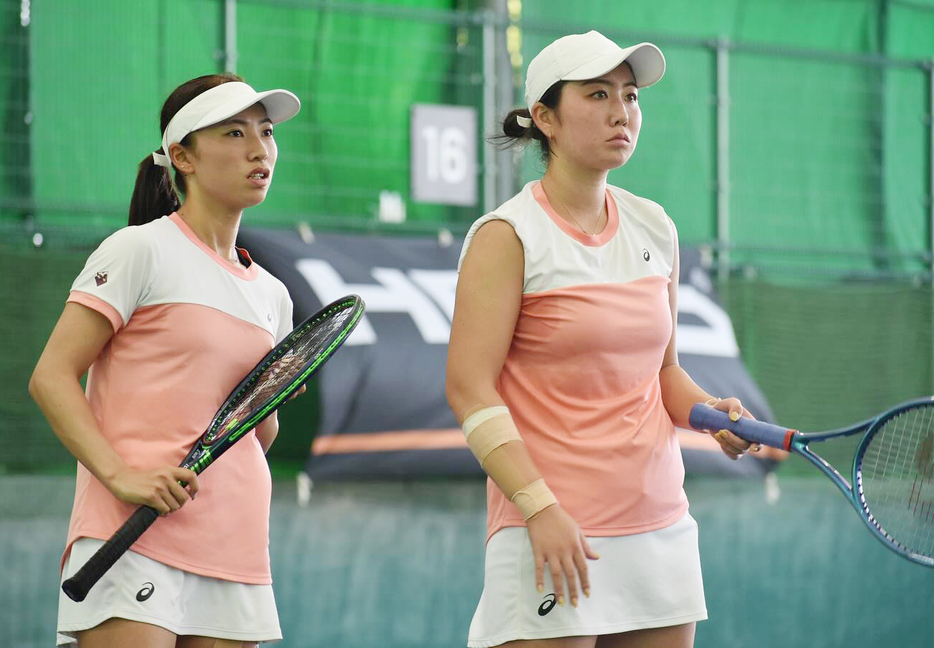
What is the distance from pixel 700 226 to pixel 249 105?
14.1 ft

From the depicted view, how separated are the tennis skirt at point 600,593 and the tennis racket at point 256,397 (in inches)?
20.7

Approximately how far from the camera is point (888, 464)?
3.06 meters

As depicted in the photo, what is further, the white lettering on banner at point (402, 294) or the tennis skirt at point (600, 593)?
the white lettering on banner at point (402, 294)

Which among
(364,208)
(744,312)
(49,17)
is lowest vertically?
(744,312)

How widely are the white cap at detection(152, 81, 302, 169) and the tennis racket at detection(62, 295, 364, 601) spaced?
0.43 metres

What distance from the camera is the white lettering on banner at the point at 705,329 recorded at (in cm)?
613

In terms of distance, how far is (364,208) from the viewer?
6141 mm

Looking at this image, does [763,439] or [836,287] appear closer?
[763,439]

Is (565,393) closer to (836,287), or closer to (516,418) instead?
(516,418)

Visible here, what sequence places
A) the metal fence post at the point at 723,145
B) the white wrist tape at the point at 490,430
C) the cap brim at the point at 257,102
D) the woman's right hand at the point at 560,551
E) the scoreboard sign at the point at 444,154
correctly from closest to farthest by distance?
1. the woman's right hand at the point at 560,551
2. the white wrist tape at the point at 490,430
3. the cap brim at the point at 257,102
4. the scoreboard sign at the point at 444,154
5. the metal fence post at the point at 723,145

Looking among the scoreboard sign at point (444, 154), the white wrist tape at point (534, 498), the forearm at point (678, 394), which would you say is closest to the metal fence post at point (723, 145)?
the scoreboard sign at point (444, 154)

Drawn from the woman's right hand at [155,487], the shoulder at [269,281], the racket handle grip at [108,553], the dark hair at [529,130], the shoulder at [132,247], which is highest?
the dark hair at [529,130]

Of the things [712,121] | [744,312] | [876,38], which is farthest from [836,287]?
[876,38]

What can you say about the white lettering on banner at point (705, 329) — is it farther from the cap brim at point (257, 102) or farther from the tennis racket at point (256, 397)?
the cap brim at point (257, 102)
